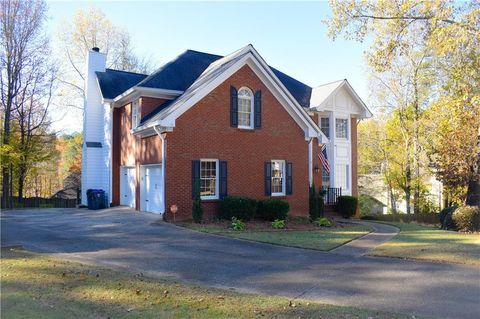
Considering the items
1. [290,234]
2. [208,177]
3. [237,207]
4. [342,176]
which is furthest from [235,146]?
[342,176]

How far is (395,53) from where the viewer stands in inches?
705

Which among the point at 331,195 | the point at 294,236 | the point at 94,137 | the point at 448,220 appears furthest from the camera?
the point at 331,195

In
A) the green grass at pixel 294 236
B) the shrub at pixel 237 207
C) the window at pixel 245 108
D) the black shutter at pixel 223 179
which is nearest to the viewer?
the green grass at pixel 294 236

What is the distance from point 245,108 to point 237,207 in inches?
190

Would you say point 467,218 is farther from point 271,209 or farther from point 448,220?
point 271,209

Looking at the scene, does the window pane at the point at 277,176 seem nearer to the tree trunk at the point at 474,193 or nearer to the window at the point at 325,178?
the window at the point at 325,178

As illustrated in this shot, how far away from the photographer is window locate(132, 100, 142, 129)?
65.7 ft

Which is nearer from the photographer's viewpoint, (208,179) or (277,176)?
(208,179)

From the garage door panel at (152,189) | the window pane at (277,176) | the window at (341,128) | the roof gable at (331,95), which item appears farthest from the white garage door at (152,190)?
the window at (341,128)

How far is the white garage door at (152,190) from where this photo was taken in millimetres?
17484

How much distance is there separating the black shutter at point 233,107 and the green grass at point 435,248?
8033mm

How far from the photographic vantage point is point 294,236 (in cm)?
1383

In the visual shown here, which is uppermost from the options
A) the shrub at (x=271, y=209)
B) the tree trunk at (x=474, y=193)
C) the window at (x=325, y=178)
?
the window at (x=325, y=178)

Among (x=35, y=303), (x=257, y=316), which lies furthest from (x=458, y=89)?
(x=35, y=303)
